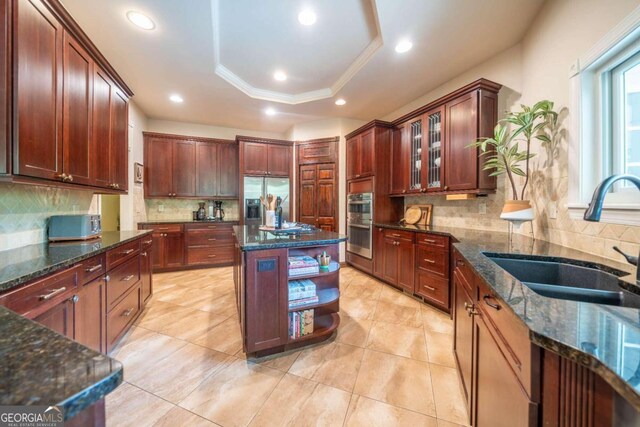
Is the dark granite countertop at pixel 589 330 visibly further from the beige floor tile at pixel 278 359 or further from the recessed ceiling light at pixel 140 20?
the recessed ceiling light at pixel 140 20

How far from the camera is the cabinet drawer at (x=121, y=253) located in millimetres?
1835

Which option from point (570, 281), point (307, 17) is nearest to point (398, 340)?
point (570, 281)

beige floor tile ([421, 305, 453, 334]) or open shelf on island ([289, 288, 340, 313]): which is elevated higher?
open shelf on island ([289, 288, 340, 313])

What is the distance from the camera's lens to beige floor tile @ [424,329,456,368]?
1.86 m

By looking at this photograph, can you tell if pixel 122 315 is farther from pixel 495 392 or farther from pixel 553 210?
pixel 553 210

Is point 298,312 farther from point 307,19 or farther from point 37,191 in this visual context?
point 307,19

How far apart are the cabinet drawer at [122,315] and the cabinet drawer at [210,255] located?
1939mm

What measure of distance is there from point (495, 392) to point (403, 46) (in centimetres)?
292

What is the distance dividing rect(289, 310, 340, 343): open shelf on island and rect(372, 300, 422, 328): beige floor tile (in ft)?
1.90

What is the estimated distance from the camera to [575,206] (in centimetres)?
164

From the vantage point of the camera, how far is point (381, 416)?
138cm

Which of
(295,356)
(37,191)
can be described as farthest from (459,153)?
(37,191)

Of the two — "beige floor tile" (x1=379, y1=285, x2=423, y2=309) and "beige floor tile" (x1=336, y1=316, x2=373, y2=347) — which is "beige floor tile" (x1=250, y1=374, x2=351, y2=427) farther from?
"beige floor tile" (x1=379, y1=285, x2=423, y2=309)

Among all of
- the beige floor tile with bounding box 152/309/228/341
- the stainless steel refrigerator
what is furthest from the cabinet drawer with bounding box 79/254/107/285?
the stainless steel refrigerator
